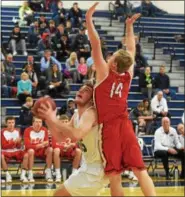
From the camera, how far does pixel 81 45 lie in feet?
63.3

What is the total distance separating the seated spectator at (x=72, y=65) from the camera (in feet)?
57.9

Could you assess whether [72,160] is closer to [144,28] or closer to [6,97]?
[6,97]

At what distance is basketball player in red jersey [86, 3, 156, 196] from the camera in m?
5.97

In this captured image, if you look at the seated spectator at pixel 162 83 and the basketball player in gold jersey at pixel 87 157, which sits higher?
the basketball player in gold jersey at pixel 87 157

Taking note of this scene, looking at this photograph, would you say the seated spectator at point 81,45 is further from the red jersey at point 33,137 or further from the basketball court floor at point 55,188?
the basketball court floor at point 55,188

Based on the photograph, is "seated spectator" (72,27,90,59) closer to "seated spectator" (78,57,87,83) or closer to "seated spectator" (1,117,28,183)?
"seated spectator" (78,57,87,83)

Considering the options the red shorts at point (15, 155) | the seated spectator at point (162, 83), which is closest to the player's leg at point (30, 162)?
the red shorts at point (15, 155)

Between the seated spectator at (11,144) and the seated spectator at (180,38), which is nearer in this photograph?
the seated spectator at (11,144)

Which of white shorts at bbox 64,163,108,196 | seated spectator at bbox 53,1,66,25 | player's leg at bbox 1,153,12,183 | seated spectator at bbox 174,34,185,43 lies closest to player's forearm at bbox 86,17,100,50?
white shorts at bbox 64,163,108,196

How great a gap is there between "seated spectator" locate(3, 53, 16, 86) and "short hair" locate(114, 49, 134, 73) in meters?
10.6

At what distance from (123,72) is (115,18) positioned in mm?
17643

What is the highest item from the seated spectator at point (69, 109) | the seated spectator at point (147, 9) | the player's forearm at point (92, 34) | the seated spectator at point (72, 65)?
the seated spectator at point (147, 9)

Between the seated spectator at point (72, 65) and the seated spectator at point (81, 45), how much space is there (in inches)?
50.2

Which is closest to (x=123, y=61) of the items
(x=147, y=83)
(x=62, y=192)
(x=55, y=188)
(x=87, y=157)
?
(x=87, y=157)
